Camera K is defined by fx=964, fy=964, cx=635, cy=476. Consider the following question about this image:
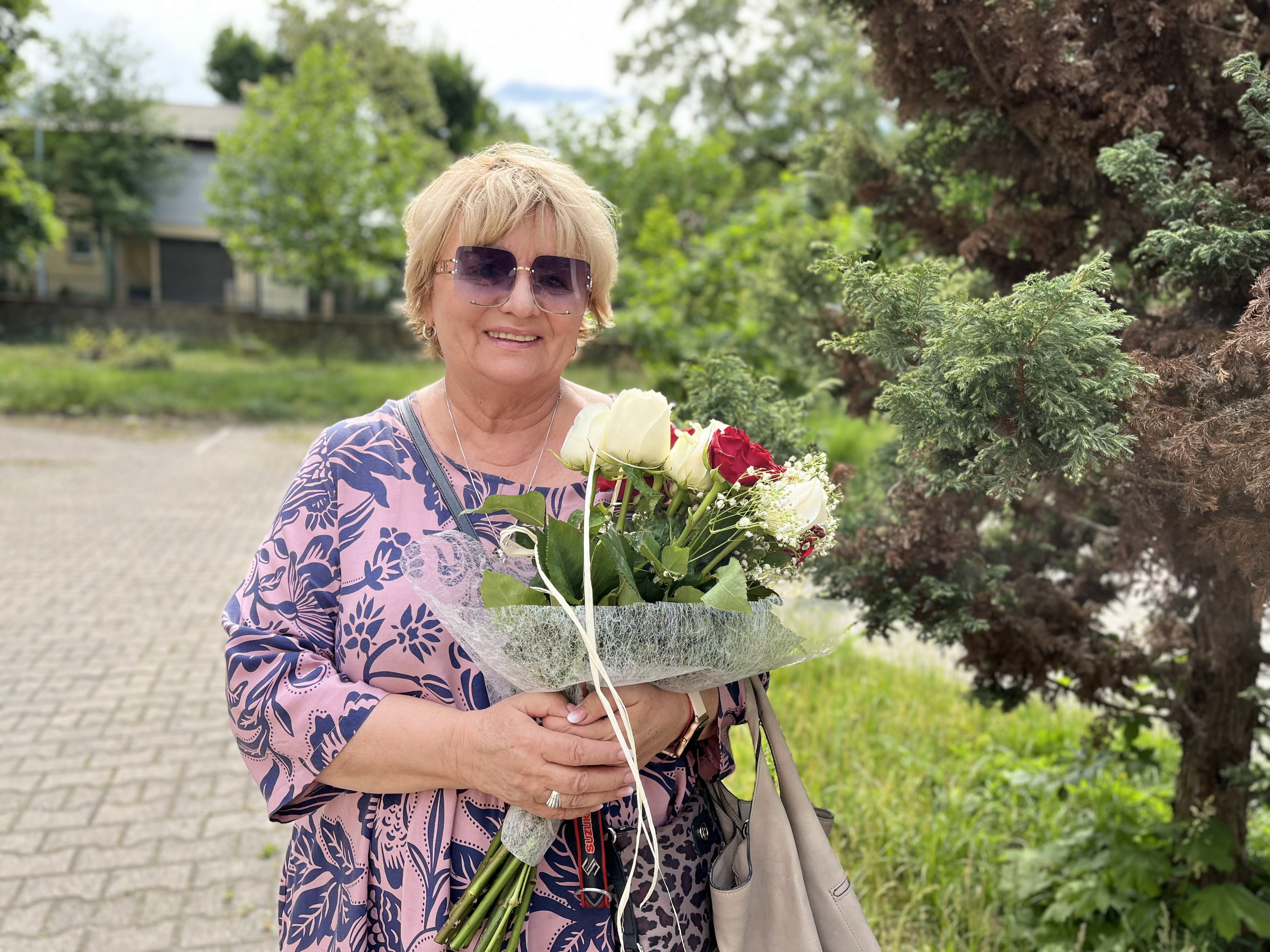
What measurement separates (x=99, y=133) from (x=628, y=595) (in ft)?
108

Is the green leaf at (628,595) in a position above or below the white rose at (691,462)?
below

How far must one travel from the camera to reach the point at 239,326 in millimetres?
25094

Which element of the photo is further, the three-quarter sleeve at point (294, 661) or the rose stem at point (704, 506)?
the three-quarter sleeve at point (294, 661)

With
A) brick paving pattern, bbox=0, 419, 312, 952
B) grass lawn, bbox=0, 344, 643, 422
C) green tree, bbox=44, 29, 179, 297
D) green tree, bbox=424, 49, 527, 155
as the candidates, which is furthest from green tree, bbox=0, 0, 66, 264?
green tree, bbox=424, 49, 527, 155

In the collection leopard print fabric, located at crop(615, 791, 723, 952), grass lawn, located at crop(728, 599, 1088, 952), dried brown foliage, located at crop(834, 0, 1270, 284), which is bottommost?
grass lawn, located at crop(728, 599, 1088, 952)

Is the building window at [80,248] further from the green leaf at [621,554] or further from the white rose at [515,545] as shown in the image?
the green leaf at [621,554]

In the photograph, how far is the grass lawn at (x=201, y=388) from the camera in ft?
57.0

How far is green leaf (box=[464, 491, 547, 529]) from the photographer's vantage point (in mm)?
1603

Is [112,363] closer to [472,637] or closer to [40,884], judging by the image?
[40,884]

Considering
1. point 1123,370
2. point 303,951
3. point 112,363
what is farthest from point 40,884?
point 112,363

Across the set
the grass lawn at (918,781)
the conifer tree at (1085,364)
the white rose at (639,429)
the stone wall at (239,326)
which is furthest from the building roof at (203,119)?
the white rose at (639,429)

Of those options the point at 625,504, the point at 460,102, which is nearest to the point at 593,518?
the point at 625,504

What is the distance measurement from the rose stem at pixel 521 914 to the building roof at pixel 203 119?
35.0 meters

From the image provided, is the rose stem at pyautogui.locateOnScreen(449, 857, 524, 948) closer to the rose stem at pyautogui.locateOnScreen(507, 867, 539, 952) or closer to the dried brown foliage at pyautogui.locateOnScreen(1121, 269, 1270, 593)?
the rose stem at pyautogui.locateOnScreen(507, 867, 539, 952)
